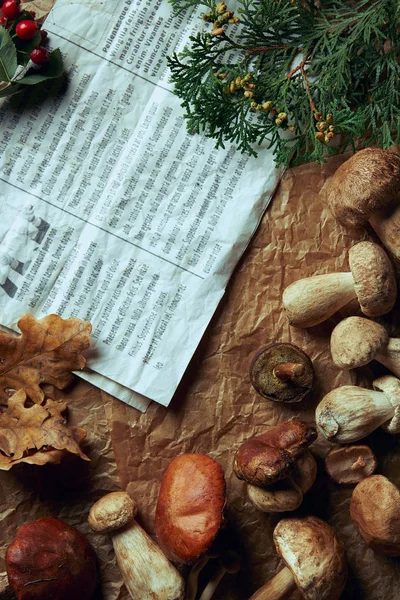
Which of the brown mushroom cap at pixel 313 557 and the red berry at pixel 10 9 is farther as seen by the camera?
the red berry at pixel 10 9

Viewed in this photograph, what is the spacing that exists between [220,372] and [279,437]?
30 cm

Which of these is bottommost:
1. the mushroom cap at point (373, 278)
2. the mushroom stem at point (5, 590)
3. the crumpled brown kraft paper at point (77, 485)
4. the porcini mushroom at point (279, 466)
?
the mushroom stem at point (5, 590)

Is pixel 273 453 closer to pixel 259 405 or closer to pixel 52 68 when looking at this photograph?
pixel 259 405

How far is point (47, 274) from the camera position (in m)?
1.97

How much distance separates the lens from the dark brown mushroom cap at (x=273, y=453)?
1.69m

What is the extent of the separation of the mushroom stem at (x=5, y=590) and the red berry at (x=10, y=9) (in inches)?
67.3

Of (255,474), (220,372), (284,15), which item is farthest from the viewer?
(220,372)

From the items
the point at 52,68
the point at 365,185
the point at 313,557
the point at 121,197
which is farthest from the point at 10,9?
the point at 313,557

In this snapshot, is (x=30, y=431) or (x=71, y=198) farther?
(x=71, y=198)

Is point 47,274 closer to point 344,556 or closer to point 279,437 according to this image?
point 279,437

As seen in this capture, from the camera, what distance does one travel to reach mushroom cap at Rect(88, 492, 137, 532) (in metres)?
1.81

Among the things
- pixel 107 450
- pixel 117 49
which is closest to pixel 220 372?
pixel 107 450

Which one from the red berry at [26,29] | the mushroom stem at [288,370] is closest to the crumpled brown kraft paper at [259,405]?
the mushroom stem at [288,370]

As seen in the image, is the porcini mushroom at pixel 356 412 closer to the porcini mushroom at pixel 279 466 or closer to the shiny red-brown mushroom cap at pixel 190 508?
the porcini mushroom at pixel 279 466
